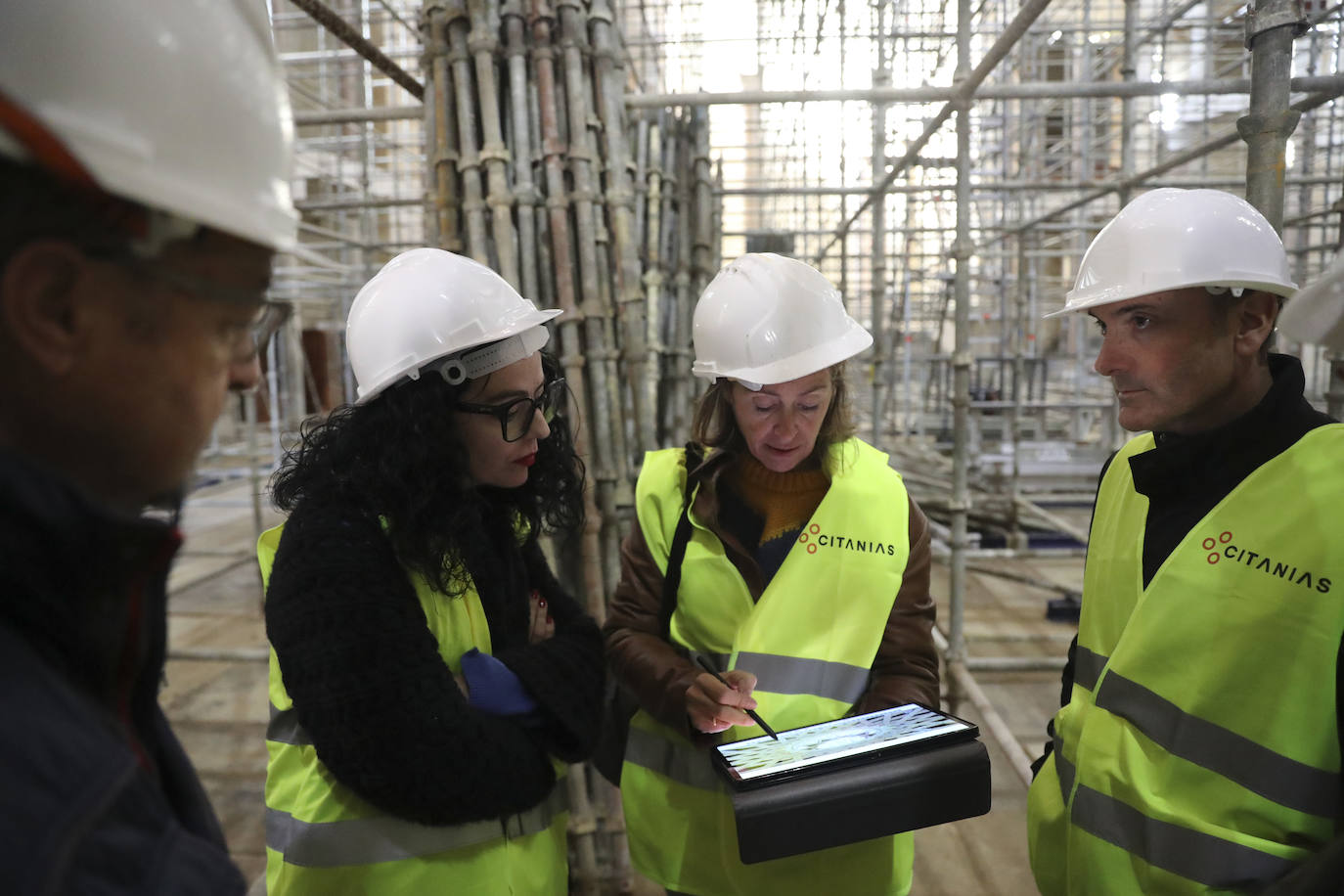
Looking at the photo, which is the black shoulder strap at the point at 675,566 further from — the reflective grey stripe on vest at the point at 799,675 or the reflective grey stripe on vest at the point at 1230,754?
the reflective grey stripe on vest at the point at 1230,754

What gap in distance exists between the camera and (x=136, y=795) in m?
0.65

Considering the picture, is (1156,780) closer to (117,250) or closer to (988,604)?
(117,250)

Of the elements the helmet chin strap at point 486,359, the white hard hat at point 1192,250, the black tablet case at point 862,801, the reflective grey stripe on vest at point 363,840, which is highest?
the white hard hat at point 1192,250

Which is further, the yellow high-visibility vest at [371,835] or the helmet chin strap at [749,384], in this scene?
the helmet chin strap at [749,384]

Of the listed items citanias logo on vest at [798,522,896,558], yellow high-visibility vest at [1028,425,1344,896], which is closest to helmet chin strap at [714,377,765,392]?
citanias logo on vest at [798,522,896,558]

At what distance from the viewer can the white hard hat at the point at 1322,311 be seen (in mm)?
966

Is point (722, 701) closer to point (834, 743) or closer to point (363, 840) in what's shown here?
point (834, 743)

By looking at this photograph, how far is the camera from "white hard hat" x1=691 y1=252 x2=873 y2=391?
188 centimetres

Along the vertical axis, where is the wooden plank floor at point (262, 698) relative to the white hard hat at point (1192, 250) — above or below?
below

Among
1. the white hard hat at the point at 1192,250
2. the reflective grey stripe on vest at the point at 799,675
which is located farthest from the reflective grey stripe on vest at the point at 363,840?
the white hard hat at the point at 1192,250

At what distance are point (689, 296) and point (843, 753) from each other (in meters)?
3.43

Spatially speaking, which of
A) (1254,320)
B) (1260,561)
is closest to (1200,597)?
(1260,561)

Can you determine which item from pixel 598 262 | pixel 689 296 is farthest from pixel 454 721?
pixel 689 296

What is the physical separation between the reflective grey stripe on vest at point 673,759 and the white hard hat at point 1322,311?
1334 millimetres
